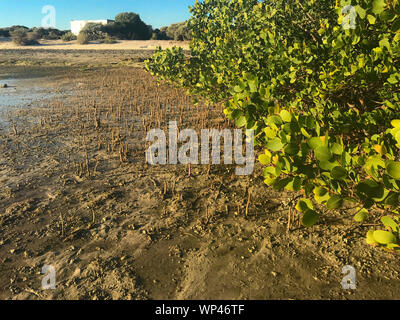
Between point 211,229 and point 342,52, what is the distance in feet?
7.38

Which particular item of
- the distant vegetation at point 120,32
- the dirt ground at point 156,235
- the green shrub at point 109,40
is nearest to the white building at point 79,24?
the distant vegetation at point 120,32

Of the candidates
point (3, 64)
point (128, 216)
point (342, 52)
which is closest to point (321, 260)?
point (342, 52)

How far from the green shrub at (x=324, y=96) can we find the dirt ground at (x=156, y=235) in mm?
595

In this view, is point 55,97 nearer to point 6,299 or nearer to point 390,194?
point 6,299

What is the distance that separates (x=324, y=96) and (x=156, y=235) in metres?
2.38

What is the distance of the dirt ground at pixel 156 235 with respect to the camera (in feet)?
8.82

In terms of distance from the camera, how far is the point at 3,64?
2195 cm

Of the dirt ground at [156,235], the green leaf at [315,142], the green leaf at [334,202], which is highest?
the green leaf at [315,142]

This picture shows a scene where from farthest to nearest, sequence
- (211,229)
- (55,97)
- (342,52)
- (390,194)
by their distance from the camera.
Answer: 1. (55,97)
2. (211,229)
3. (342,52)
4. (390,194)

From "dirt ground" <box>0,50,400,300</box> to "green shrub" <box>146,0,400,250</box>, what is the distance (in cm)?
59

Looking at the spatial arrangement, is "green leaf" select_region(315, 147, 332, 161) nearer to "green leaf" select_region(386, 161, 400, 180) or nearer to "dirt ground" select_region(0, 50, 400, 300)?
"green leaf" select_region(386, 161, 400, 180)

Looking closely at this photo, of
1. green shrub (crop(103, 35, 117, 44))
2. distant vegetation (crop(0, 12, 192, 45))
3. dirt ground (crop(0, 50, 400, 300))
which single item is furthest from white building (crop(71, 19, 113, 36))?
dirt ground (crop(0, 50, 400, 300))

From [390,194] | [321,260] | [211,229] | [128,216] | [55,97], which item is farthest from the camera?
[55,97]

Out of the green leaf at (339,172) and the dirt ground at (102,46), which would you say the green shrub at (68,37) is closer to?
the dirt ground at (102,46)
